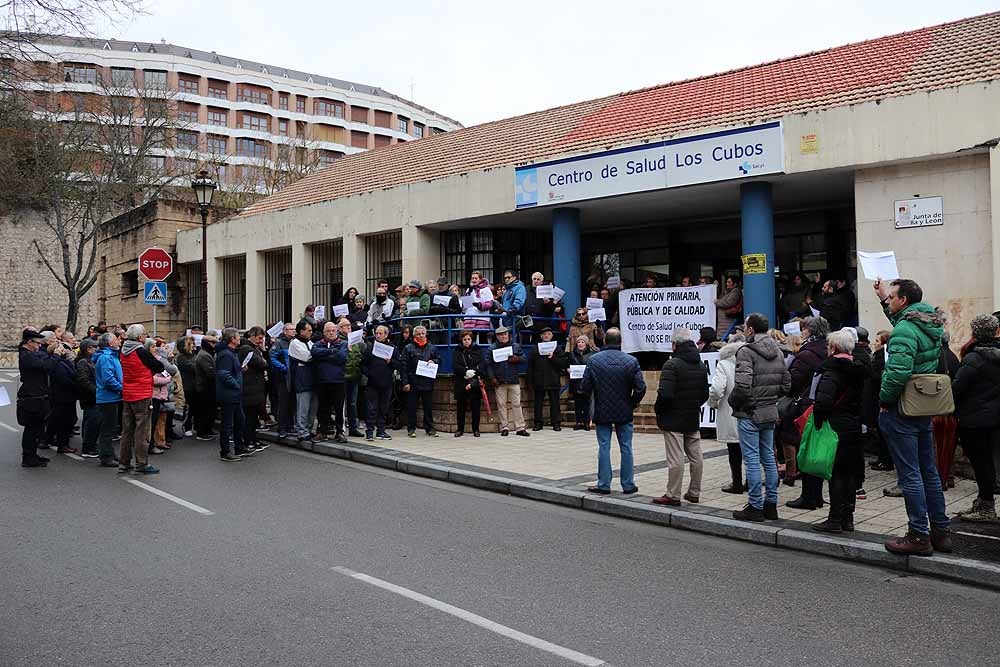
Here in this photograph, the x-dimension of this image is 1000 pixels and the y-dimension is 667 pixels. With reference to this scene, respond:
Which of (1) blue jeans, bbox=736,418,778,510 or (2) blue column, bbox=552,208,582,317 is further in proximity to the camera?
(2) blue column, bbox=552,208,582,317

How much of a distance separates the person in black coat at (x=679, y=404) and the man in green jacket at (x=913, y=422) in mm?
2152

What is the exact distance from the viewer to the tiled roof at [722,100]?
13.6m

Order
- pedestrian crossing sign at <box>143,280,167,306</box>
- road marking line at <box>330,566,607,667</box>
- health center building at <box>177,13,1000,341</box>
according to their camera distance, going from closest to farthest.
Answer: road marking line at <box>330,566,607,667</box>, health center building at <box>177,13,1000,341</box>, pedestrian crossing sign at <box>143,280,167,306</box>

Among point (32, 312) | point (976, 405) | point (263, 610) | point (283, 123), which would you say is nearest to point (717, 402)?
point (976, 405)

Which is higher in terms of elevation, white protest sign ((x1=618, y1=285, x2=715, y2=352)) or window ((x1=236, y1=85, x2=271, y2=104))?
window ((x1=236, y1=85, x2=271, y2=104))

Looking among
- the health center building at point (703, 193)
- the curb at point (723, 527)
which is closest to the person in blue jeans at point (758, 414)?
the curb at point (723, 527)

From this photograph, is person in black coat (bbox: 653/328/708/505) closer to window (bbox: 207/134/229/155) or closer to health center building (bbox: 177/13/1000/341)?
health center building (bbox: 177/13/1000/341)

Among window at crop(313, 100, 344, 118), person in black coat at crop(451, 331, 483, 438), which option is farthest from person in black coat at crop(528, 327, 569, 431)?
window at crop(313, 100, 344, 118)

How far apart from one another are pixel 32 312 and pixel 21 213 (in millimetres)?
5224

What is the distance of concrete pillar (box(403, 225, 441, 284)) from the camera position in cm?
1895

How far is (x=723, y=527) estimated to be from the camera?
754 centimetres

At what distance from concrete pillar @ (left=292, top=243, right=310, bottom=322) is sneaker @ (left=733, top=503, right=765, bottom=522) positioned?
1612 centimetres

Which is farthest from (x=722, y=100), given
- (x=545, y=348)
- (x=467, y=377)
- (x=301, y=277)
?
(x=301, y=277)

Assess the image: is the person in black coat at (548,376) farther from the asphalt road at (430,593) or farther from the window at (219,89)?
the window at (219,89)
